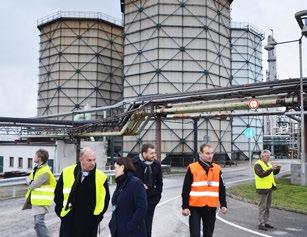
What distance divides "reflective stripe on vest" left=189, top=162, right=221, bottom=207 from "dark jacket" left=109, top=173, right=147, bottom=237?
1.62 metres

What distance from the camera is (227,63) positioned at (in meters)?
51.3

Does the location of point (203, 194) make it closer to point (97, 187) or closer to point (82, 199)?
point (97, 187)

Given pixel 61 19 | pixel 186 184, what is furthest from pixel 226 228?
pixel 61 19

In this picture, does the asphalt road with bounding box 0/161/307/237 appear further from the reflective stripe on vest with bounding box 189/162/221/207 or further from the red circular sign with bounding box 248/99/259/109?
the red circular sign with bounding box 248/99/259/109

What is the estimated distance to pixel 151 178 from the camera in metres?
7.34

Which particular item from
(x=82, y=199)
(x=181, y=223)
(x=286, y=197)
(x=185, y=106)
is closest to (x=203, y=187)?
(x=82, y=199)

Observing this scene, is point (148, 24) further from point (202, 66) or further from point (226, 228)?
point (226, 228)

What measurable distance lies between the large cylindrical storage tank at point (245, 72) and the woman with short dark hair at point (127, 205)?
51.3 metres

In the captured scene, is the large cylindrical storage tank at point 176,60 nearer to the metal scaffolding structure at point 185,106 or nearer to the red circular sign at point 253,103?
the metal scaffolding structure at point 185,106

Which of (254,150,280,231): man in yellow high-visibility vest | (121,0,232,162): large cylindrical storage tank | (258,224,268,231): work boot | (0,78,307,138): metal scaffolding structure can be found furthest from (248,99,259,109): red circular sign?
(121,0,232,162): large cylindrical storage tank

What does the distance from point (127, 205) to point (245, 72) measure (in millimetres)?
55486

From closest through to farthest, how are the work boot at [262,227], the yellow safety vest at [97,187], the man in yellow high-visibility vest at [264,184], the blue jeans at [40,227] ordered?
1. the yellow safety vest at [97,187]
2. the blue jeans at [40,227]
3. the work boot at [262,227]
4. the man in yellow high-visibility vest at [264,184]

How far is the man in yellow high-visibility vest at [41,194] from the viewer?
7570 mm

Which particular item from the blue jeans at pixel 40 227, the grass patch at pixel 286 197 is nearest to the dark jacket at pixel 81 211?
the blue jeans at pixel 40 227
